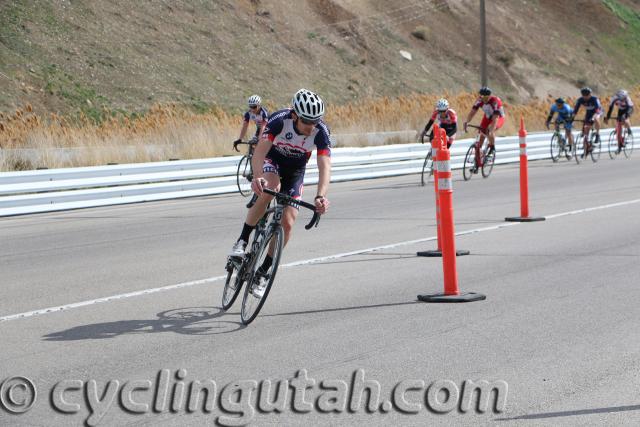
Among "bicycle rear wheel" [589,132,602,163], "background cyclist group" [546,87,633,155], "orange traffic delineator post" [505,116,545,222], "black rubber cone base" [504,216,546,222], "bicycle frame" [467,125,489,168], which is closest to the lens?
"orange traffic delineator post" [505,116,545,222]

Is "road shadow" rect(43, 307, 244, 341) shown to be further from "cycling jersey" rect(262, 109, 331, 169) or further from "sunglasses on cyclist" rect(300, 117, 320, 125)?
"sunglasses on cyclist" rect(300, 117, 320, 125)

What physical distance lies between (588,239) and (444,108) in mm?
9277

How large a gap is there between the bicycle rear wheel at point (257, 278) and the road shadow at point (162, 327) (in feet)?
0.40

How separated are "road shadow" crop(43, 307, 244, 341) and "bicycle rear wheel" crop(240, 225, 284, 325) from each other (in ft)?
0.40

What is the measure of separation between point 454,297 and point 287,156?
181cm

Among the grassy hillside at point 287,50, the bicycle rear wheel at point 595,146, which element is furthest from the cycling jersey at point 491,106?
the grassy hillside at point 287,50

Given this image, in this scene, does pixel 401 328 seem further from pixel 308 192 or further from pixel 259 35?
pixel 259 35

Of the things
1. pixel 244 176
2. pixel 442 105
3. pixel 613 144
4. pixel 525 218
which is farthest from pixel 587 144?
pixel 525 218

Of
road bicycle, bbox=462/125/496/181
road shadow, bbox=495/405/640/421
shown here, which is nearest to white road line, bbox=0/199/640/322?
road shadow, bbox=495/405/640/421

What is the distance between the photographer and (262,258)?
823cm

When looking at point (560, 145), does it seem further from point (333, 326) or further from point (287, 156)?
point (333, 326)

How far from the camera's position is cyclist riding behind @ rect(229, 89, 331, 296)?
7.99m

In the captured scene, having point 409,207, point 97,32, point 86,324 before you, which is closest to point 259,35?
point 97,32

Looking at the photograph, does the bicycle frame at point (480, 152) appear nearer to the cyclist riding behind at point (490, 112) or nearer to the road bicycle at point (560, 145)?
the cyclist riding behind at point (490, 112)
